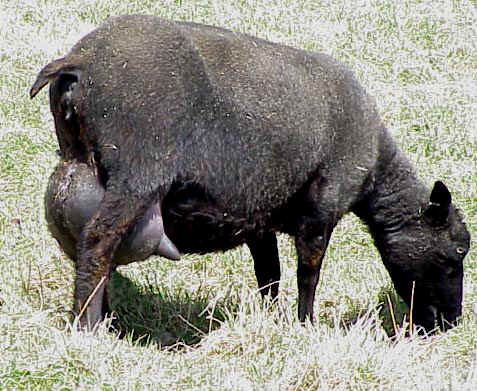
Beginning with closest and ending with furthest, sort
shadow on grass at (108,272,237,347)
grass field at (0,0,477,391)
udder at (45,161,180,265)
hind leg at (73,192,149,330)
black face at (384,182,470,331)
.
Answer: grass field at (0,0,477,391), hind leg at (73,192,149,330), udder at (45,161,180,265), shadow on grass at (108,272,237,347), black face at (384,182,470,331)

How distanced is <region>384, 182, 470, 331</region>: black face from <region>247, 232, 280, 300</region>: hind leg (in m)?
0.82

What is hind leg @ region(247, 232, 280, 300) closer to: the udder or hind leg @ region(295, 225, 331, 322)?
hind leg @ region(295, 225, 331, 322)

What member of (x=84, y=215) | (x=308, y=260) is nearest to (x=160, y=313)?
Result: (x=308, y=260)

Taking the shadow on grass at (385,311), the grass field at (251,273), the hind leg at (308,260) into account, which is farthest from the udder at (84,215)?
the shadow on grass at (385,311)

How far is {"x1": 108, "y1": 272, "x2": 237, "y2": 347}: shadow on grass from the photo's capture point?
5848 millimetres

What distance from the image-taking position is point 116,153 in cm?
484

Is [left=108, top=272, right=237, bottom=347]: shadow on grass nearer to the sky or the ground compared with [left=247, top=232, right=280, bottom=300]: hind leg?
nearer to the ground

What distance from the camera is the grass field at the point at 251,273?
454cm

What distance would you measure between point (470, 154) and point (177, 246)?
4.42 metres

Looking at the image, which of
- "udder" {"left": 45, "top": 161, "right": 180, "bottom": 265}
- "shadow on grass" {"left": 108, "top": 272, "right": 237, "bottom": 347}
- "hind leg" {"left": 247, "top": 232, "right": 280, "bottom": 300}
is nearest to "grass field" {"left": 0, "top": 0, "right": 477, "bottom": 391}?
"shadow on grass" {"left": 108, "top": 272, "right": 237, "bottom": 347}

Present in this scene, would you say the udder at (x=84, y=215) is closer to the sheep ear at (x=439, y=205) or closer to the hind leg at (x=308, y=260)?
the hind leg at (x=308, y=260)

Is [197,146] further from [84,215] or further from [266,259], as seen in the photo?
[266,259]

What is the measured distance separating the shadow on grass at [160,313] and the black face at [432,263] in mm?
1284

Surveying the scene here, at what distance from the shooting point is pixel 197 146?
198 inches
